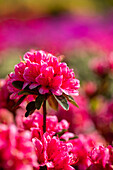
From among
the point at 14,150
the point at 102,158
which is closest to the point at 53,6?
the point at 102,158

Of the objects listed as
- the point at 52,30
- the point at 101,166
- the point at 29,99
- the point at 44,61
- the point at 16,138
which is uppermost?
the point at 52,30

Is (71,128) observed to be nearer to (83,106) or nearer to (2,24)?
(83,106)

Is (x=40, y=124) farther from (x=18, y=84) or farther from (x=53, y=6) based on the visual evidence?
(x=53, y=6)

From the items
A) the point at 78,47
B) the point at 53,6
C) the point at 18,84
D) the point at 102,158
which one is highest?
the point at 53,6

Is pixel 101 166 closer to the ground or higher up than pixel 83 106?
closer to the ground

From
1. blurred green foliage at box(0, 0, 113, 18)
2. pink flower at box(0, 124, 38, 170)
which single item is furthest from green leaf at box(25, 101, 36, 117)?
blurred green foliage at box(0, 0, 113, 18)

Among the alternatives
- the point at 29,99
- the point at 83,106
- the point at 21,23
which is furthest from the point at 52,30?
the point at 29,99

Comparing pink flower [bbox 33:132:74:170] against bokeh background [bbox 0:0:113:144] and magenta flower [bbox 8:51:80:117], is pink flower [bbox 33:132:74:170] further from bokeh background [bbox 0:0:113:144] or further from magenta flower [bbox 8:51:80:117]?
bokeh background [bbox 0:0:113:144]

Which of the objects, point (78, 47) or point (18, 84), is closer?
point (18, 84)
